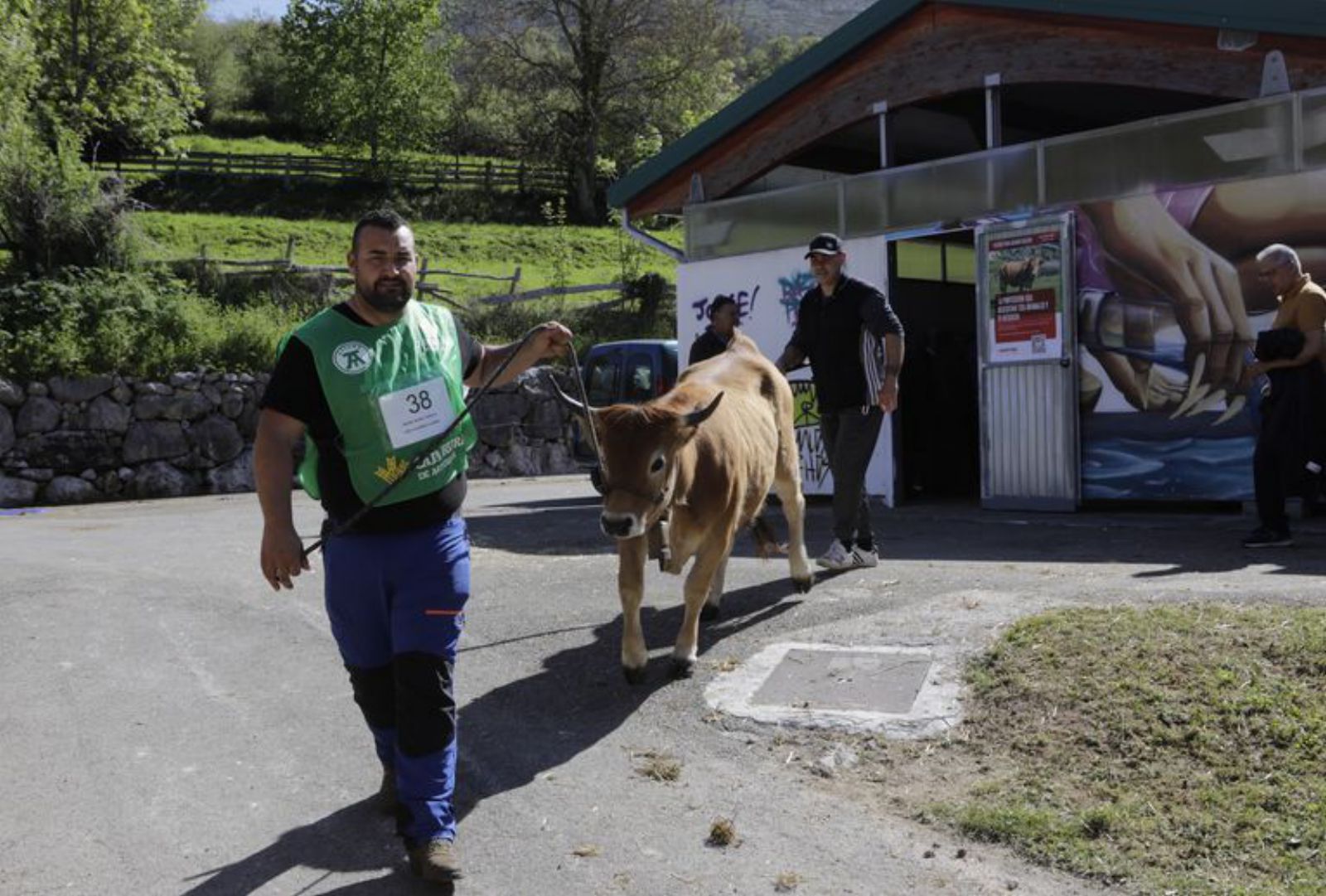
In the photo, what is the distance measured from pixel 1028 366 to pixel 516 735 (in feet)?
27.2

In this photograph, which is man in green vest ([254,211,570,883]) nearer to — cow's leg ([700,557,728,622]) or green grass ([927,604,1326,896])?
green grass ([927,604,1326,896])

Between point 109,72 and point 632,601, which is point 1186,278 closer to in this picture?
point 632,601

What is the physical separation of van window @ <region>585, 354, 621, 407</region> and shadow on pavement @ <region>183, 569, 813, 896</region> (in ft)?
28.8

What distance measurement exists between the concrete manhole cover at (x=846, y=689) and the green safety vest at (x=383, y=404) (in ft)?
6.89

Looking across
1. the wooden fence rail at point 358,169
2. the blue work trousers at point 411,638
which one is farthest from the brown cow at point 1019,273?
the wooden fence rail at point 358,169

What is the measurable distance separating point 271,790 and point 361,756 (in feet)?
1.50

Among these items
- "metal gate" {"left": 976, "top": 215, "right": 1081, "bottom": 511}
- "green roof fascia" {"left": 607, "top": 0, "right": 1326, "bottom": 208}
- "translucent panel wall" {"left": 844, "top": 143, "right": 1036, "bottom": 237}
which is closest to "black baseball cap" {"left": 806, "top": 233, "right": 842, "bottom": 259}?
"metal gate" {"left": 976, "top": 215, "right": 1081, "bottom": 511}

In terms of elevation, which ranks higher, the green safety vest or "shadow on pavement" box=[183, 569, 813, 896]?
the green safety vest

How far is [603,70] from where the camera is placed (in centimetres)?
4644

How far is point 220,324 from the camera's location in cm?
2197

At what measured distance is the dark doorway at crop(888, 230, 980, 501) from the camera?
14602 millimetres

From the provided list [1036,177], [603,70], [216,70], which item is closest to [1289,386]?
[1036,177]

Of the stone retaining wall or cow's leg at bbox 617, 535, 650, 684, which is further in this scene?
the stone retaining wall

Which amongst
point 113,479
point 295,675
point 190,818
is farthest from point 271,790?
point 113,479
